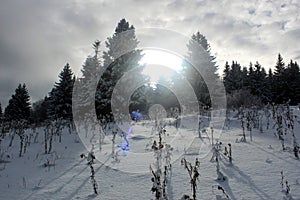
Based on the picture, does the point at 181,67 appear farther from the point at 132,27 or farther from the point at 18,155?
the point at 18,155

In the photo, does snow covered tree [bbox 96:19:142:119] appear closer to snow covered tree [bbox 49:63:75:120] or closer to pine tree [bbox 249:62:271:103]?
snow covered tree [bbox 49:63:75:120]

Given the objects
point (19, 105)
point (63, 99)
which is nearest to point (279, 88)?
point (63, 99)

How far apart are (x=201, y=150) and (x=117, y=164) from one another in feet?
6.79

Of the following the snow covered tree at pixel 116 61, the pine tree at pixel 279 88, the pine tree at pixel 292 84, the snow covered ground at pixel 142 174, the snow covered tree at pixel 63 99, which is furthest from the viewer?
the pine tree at pixel 279 88

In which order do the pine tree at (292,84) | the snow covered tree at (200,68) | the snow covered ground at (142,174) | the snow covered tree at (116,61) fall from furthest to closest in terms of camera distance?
the pine tree at (292,84) → the snow covered tree at (200,68) → the snow covered tree at (116,61) → the snow covered ground at (142,174)

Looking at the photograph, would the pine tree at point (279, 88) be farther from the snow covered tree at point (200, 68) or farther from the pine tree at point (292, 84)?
the snow covered tree at point (200, 68)

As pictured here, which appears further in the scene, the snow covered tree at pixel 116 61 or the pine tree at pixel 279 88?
the pine tree at pixel 279 88

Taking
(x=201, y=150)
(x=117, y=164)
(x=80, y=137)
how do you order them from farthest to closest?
(x=80, y=137) → (x=201, y=150) → (x=117, y=164)

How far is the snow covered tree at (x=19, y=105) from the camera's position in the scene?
42.0 meters

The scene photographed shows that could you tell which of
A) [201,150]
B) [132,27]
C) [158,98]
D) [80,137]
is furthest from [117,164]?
[158,98]

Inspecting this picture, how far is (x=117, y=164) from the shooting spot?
4930 millimetres

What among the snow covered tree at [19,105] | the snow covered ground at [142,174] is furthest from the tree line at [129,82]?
the snow covered ground at [142,174]

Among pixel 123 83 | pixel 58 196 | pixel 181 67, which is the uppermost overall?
pixel 181 67

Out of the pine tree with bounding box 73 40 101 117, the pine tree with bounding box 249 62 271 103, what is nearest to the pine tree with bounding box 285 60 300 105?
the pine tree with bounding box 249 62 271 103
